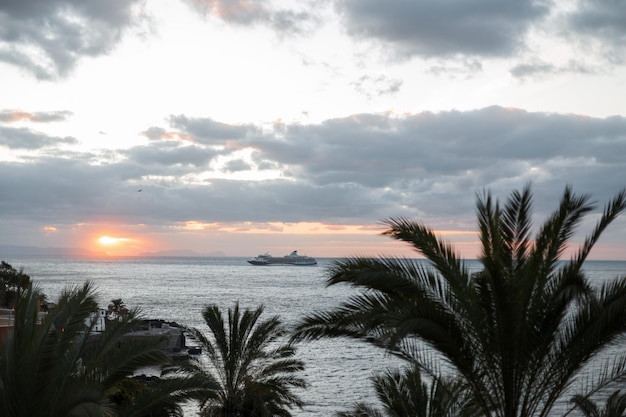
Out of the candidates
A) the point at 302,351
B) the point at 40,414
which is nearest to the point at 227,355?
the point at 40,414

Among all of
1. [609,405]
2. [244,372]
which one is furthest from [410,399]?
[244,372]

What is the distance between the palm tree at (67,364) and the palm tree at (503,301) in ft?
10.3

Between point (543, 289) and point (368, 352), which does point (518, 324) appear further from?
point (368, 352)

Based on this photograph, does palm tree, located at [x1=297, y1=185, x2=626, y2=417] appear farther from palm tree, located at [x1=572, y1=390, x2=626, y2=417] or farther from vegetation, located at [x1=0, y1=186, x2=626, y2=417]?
palm tree, located at [x1=572, y1=390, x2=626, y2=417]

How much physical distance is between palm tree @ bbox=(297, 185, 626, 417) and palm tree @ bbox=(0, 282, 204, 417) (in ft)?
10.3

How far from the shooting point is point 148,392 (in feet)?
39.7

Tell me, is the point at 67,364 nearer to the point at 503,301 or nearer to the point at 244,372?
the point at 503,301

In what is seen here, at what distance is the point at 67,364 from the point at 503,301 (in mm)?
6898

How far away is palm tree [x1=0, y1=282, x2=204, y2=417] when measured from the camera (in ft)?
34.7

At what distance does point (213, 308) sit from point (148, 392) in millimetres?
12032

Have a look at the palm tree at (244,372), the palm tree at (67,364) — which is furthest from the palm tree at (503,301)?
the palm tree at (244,372)

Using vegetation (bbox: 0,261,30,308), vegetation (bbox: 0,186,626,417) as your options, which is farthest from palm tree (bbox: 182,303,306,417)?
vegetation (bbox: 0,261,30,308)

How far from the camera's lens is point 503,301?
32.1ft

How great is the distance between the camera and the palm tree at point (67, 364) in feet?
34.7
